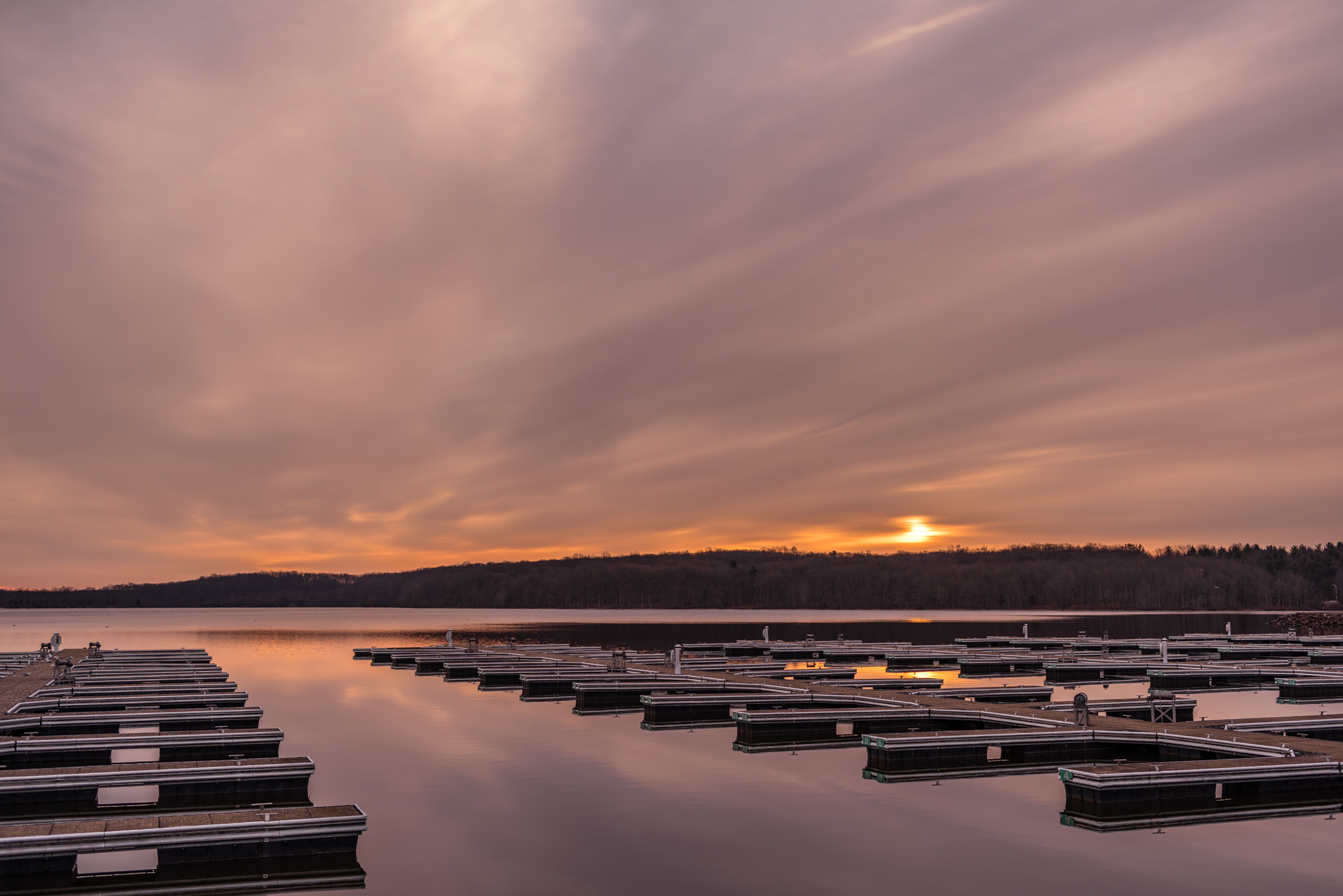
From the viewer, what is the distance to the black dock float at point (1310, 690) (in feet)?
137

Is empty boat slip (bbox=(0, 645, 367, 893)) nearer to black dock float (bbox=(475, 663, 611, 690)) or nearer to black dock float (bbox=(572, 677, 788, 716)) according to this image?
black dock float (bbox=(572, 677, 788, 716))

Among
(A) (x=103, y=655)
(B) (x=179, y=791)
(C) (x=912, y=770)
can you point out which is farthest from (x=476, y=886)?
(A) (x=103, y=655)

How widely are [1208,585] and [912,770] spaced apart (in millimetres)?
196669

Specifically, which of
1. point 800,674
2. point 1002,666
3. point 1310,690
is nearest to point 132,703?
point 800,674

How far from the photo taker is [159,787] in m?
19.9

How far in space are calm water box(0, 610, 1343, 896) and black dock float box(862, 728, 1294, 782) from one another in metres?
0.67

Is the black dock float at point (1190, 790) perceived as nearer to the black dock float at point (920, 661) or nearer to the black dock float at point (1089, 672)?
the black dock float at point (1089, 672)

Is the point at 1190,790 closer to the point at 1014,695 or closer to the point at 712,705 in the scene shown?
the point at 712,705

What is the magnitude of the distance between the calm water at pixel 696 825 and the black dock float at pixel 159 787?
130cm

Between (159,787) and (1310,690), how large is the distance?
137 feet

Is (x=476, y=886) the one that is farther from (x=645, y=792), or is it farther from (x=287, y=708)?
(x=287, y=708)

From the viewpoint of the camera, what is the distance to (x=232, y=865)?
14859 mm

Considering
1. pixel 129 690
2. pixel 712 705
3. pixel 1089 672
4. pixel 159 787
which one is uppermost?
pixel 129 690

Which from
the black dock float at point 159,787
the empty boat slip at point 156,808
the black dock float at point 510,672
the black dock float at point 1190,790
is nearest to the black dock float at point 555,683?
the black dock float at point 510,672
